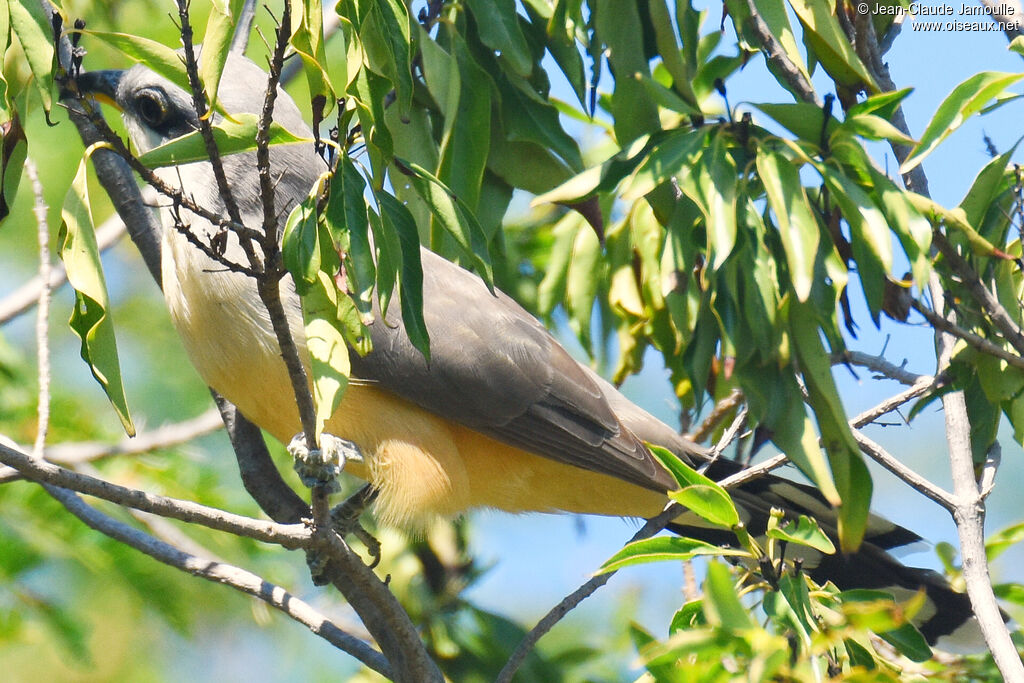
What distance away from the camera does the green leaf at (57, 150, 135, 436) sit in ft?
7.19

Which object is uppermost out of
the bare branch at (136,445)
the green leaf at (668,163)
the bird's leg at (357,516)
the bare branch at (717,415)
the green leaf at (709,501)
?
the green leaf at (668,163)

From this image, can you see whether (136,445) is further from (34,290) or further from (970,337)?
(970,337)

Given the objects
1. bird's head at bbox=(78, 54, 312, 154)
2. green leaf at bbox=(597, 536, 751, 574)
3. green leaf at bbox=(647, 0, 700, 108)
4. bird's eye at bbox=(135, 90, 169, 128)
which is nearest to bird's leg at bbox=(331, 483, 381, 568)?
bird's head at bbox=(78, 54, 312, 154)

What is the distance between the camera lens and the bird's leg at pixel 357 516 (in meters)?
4.04

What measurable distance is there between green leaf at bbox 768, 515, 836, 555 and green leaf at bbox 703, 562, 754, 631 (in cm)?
40

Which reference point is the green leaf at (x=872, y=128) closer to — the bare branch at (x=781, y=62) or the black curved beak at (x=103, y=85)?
the bare branch at (x=781, y=62)

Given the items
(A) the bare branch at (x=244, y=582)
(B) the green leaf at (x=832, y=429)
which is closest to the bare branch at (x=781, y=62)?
(B) the green leaf at (x=832, y=429)

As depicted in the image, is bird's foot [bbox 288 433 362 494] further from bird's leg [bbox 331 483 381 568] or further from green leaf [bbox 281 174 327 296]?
green leaf [bbox 281 174 327 296]

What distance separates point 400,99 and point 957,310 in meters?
1.64

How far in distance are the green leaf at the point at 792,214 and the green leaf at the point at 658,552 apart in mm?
610

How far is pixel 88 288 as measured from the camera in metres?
2.18

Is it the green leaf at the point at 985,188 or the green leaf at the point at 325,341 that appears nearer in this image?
the green leaf at the point at 325,341

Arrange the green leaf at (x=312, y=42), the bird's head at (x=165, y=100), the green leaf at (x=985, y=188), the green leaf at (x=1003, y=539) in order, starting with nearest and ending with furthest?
the green leaf at (x=312, y=42), the green leaf at (x=985, y=188), the green leaf at (x=1003, y=539), the bird's head at (x=165, y=100)

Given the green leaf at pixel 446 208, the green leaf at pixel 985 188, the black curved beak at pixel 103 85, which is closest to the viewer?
the green leaf at pixel 446 208
